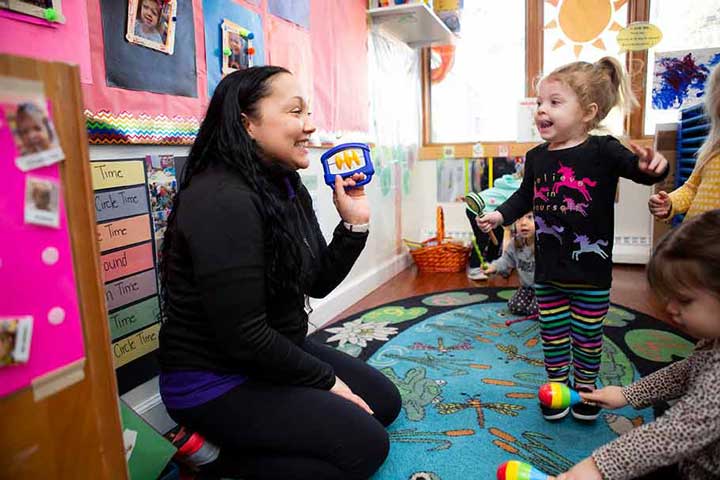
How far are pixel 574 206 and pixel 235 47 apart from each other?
3.57 ft

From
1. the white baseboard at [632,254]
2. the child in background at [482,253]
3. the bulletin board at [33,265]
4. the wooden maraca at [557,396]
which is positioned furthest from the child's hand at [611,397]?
the white baseboard at [632,254]

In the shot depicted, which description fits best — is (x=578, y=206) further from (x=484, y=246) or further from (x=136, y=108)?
(x=484, y=246)

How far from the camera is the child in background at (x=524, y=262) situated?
6.93 ft

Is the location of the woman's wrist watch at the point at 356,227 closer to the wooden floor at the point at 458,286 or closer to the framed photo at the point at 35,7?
the framed photo at the point at 35,7

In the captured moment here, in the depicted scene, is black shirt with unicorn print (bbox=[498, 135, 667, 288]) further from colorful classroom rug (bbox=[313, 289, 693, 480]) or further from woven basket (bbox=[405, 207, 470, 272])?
woven basket (bbox=[405, 207, 470, 272])

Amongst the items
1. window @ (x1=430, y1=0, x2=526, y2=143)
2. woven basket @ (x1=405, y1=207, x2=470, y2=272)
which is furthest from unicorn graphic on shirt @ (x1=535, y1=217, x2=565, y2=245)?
window @ (x1=430, y1=0, x2=526, y2=143)

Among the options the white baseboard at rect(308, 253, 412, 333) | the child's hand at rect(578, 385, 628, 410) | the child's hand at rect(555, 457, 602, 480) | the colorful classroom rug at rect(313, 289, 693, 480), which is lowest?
the colorful classroom rug at rect(313, 289, 693, 480)

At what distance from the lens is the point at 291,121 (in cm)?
105

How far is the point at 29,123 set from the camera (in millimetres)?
508

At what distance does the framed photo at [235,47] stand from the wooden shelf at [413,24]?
1123 millimetres

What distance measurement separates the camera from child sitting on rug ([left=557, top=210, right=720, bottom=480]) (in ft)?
2.22

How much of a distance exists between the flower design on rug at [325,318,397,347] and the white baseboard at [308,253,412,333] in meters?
0.09

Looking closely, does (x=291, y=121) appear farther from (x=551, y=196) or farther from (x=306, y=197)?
(x=551, y=196)

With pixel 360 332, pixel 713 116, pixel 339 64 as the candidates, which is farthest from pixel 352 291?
pixel 713 116
